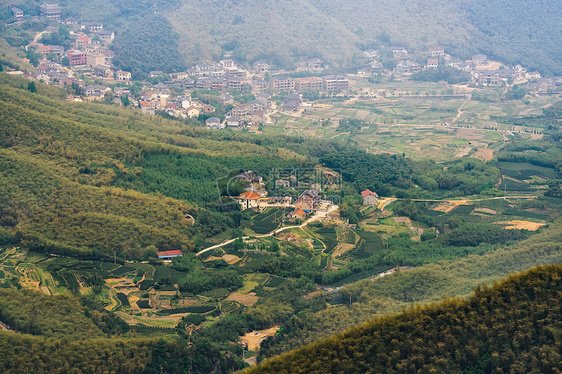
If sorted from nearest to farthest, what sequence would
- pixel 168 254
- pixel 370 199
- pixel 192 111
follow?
1. pixel 168 254
2. pixel 370 199
3. pixel 192 111

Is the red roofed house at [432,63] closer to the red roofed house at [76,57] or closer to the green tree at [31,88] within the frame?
the red roofed house at [76,57]

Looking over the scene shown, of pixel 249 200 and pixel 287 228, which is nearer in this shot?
pixel 287 228

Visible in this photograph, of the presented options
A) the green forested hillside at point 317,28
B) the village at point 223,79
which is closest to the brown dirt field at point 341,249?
the village at point 223,79

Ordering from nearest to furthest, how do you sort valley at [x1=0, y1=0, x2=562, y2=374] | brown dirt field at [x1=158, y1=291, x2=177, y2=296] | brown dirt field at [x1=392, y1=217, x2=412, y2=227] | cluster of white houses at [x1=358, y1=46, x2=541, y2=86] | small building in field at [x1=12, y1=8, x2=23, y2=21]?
valley at [x1=0, y1=0, x2=562, y2=374], brown dirt field at [x1=158, y1=291, x2=177, y2=296], brown dirt field at [x1=392, y1=217, x2=412, y2=227], cluster of white houses at [x1=358, y1=46, x2=541, y2=86], small building in field at [x1=12, y1=8, x2=23, y2=21]

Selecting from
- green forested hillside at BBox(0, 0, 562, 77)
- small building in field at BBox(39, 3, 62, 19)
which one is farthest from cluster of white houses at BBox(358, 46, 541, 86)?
small building in field at BBox(39, 3, 62, 19)

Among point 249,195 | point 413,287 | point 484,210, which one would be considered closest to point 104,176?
point 249,195

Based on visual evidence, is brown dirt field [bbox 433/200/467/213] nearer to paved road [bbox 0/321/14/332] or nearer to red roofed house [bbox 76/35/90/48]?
paved road [bbox 0/321/14/332]

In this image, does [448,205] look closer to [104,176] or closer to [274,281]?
[274,281]
